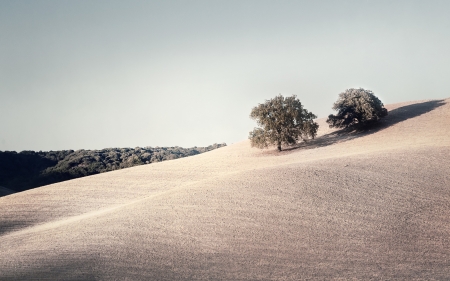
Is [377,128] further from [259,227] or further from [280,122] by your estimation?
[259,227]

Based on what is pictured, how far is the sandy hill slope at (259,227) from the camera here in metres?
12.7

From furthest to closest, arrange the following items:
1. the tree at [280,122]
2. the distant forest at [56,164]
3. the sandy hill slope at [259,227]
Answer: the distant forest at [56,164] < the tree at [280,122] < the sandy hill slope at [259,227]

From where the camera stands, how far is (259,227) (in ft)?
52.0

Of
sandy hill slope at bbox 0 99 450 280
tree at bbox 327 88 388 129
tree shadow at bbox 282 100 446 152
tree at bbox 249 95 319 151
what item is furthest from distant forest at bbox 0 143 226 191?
sandy hill slope at bbox 0 99 450 280

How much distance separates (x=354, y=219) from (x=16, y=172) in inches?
3059

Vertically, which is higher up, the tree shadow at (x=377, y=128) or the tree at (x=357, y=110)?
the tree at (x=357, y=110)

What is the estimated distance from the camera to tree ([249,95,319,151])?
3738 centimetres

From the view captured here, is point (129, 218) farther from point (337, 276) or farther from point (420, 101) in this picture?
point (420, 101)

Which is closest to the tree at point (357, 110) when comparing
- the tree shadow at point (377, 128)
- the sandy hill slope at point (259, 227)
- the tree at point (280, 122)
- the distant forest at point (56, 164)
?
the tree shadow at point (377, 128)

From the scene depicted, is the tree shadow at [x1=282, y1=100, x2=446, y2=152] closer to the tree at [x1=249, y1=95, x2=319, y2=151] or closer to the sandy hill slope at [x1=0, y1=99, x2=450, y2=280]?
the tree at [x1=249, y1=95, x2=319, y2=151]

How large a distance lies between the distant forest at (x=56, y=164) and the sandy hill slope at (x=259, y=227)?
1678 inches

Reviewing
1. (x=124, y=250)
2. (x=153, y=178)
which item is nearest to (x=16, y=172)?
(x=153, y=178)

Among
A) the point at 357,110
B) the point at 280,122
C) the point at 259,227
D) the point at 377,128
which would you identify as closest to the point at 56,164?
the point at 280,122

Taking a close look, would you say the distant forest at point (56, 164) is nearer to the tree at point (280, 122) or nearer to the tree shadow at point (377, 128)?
the tree at point (280, 122)
